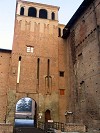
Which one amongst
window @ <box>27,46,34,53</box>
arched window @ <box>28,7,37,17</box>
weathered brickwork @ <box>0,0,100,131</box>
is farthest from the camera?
arched window @ <box>28,7,37,17</box>

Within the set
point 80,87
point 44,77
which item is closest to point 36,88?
point 44,77

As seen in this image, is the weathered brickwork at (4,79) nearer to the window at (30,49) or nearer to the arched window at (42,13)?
the window at (30,49)

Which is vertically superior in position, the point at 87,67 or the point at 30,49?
the point at 30,49

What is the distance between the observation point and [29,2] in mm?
23828

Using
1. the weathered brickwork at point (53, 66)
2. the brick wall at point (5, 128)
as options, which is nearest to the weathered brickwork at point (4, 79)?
the weathered brickwork at point (53, 66)

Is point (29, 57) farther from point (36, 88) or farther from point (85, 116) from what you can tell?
point (85, 116)

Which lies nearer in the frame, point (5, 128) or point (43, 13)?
point (5, 128)

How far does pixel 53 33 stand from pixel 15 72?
7193 millimetres

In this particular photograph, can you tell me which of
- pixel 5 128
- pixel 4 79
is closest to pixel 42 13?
pixel 4 79

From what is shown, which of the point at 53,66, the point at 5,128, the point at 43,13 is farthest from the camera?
the point at 43,13

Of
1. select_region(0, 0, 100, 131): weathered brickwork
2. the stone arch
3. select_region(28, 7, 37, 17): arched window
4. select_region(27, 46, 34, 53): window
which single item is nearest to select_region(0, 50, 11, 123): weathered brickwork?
select_region(0, 0, 100, 131): weathered brickwork

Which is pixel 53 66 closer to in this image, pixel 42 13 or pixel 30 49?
pixel 30 49

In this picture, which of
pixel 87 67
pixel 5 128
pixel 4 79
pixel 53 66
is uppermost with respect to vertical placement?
pixel 53 66

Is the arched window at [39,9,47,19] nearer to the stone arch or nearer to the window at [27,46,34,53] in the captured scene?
the stone arch
